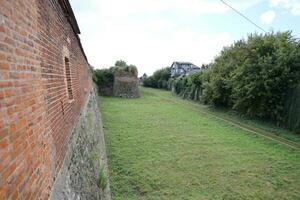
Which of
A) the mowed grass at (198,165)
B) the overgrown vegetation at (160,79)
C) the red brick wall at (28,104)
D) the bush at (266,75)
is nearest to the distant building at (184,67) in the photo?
the overgrown vegetation at (160,79)

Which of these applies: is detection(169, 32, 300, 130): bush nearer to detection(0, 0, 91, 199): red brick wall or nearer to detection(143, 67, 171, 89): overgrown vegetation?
detection(0, 0, 91, 199): red brick wall

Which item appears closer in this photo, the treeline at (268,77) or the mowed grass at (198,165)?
the mowed grass at (198,165)

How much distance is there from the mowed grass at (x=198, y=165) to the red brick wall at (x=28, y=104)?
150 inches

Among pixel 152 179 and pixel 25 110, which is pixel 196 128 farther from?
pixel 25 110

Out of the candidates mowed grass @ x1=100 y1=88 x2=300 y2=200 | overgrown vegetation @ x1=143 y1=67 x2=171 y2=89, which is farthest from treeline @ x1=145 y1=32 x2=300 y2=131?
overgrown vegetation @ x1=143 y1=67 x2=171 y2=89

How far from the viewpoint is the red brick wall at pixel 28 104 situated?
141 cm

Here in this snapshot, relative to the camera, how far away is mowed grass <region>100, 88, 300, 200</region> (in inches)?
227

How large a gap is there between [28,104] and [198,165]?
6671 mm

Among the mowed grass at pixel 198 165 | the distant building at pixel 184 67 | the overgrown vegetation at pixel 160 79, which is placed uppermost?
the distant building at pixel 184 67

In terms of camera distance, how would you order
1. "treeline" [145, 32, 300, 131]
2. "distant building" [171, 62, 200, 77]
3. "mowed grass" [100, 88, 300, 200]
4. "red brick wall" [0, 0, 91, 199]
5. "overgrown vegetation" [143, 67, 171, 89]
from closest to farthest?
"red brick wall" [0, 0, 91, 199] → "mowed grass" [100, 88, 300, 200] → "treeline" [145, 32, 300, 131] → "overgrown vegetation" [143, 67, 171, 89] → "distant building" [171, 62, 200, 77]

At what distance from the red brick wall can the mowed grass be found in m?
3.82

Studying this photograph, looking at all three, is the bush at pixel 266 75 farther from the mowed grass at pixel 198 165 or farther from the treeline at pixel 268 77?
the mowed grass at pixel 198 165

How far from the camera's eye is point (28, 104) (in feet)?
6.02

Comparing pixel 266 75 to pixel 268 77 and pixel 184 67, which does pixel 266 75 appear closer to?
pixel 268 77
